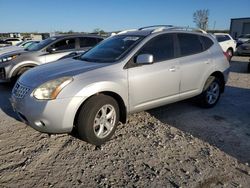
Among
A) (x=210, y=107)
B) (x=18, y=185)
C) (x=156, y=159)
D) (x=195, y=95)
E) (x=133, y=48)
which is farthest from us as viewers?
(x=210, y=107)

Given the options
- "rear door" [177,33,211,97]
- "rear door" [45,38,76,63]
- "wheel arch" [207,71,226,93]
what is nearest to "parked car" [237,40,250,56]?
"wheel arch" [207,71,226,93]

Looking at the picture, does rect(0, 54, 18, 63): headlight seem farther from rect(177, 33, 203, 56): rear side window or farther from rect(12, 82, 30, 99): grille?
rect(177, 33, 203, 56): rear side window

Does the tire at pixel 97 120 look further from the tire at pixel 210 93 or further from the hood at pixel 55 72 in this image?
the tire at pixel 210 93

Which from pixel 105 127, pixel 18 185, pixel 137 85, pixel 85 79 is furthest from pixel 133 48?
pixel 18 185

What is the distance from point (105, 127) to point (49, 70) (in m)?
1.23

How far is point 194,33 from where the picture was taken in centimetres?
508

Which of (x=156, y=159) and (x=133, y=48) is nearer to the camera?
(x=156, y=159)

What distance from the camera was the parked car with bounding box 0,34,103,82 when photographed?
6965 mm

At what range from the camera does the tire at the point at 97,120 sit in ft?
11.4

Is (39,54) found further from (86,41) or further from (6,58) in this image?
(86,41)

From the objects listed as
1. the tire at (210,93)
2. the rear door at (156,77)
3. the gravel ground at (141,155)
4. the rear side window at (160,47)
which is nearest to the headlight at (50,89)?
the gravel ground at (141,155)

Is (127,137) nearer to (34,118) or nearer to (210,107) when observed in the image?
(34,118)

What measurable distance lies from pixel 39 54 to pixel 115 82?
442 centimetres

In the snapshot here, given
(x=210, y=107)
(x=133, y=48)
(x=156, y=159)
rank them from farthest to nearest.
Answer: (x=210, y=107) < (x=133, y=48) < (x=156, y=159)
